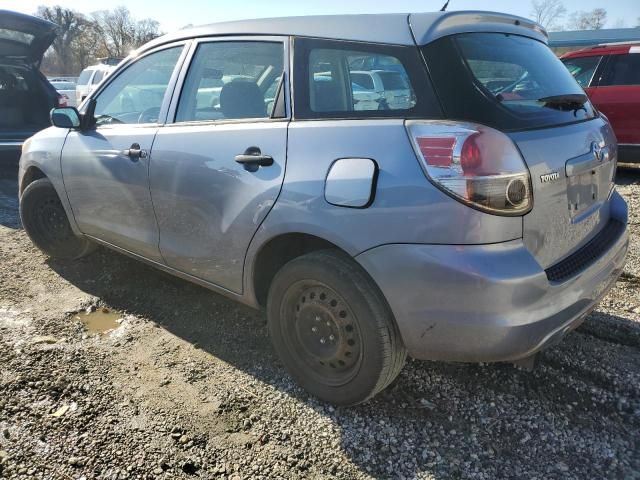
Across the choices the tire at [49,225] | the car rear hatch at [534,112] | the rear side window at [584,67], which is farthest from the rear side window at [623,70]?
the tire at [49,225]

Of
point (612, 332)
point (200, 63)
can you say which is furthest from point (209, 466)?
point (612, 332)

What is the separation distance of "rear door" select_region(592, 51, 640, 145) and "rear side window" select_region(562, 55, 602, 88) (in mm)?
175

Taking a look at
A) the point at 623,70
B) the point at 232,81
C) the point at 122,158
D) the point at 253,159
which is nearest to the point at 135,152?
the point at 122,158

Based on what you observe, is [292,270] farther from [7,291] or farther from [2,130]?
[2,130]

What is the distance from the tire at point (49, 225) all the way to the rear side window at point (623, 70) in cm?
713

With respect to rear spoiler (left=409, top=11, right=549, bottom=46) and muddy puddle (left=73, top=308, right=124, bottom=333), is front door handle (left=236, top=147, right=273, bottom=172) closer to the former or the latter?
rear spoiler (left=409, top=11, right=549, bottom=46)

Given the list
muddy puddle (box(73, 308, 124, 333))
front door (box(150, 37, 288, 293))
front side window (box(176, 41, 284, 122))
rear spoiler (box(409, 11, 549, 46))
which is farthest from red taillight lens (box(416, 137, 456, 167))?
muddy puddle (box(73, 308, 124, 333))

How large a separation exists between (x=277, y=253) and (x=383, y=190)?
2.57 feet

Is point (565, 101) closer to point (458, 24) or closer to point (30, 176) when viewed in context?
point (458, 24)

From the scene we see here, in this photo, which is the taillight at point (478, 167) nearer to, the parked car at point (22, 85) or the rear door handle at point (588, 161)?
the rear door handle at point (588, 161)

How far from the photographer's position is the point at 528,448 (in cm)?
219

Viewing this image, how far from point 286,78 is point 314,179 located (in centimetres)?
59

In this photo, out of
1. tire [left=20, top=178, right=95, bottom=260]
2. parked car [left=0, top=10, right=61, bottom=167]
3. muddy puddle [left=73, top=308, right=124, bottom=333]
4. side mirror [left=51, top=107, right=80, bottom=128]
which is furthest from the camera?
parked car [left=0, top=10, right=61, bottom=167]

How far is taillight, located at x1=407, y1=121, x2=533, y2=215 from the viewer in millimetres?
1886
